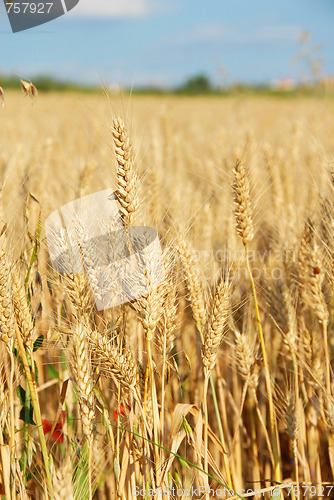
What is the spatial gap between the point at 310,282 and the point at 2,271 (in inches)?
35.2

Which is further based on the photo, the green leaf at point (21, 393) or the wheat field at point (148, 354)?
the green leaf at point (21, 393)

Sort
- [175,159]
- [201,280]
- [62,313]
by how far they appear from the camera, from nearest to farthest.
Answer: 1. [201,280]
2. [62,313]
3. [175,159]

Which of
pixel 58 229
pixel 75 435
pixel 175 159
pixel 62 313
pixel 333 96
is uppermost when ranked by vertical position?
pixel 333 96

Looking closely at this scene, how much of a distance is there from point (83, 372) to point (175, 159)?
244cm

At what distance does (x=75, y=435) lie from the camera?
1.48 metres

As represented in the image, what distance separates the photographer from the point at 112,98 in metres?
1.29

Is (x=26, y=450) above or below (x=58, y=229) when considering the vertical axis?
below

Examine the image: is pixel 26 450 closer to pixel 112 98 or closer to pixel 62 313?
pixel 62 313

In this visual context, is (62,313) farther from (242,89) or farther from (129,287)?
(242,89)

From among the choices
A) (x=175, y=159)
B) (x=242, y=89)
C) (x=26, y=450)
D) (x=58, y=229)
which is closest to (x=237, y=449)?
(x=26, y=450)

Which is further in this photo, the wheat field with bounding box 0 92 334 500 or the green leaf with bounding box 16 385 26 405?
the green leaf with bounding box 16 385 26 405

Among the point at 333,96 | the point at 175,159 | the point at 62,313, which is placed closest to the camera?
the point at 62,313

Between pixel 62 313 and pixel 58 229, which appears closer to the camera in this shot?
pixel 58 229

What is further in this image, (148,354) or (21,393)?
(21,393)
